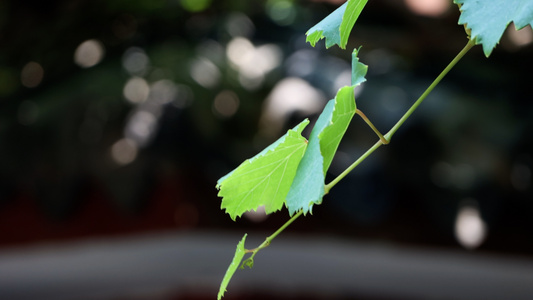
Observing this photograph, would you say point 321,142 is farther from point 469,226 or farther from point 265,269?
point 265,269

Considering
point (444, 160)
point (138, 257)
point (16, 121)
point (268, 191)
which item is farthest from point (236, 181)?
point (138, 257)

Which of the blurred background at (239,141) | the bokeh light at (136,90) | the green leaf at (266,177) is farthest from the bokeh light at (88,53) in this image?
the green leaf at (266,177)

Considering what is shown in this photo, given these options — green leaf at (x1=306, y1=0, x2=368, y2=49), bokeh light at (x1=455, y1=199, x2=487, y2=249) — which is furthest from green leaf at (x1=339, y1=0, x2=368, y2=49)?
bokeh light at (x1=455, y1=199, x2=487, y2=249)

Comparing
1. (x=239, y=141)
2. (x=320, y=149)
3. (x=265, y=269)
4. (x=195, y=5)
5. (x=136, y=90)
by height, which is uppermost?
(x=195, y=5)

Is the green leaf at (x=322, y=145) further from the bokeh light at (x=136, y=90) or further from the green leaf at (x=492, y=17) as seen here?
the bokeh light at (x=136, y=90)

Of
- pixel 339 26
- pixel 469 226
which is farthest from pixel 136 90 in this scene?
pixel 339 26

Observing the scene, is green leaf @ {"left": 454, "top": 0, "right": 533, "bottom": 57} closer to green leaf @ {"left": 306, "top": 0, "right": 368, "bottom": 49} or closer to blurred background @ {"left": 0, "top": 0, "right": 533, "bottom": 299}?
green leaf @ {"left": 306, "top": 0, "right": 368, "bottom": 49}
